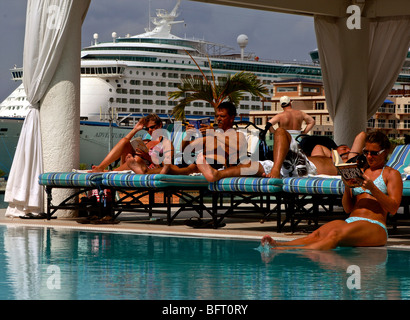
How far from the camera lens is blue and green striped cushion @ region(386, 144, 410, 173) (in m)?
5.84

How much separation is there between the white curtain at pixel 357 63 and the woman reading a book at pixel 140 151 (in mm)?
3253

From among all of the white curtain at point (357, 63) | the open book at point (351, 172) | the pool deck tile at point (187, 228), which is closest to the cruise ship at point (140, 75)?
the white curtain at point (357, 63)

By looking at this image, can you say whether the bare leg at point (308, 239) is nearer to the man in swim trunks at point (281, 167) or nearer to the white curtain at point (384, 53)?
the man in swim trunks at point (281, 167)

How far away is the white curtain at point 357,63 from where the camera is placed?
29.6ft

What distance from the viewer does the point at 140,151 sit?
21.2 ft

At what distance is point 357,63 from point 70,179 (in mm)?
4396

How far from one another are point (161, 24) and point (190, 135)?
48269 millimetres

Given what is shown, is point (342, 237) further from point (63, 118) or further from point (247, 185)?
point (63, 118)

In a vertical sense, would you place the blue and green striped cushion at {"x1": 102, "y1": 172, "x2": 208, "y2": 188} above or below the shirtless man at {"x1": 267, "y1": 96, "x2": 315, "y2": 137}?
below

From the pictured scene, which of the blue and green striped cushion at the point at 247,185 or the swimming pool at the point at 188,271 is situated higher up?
the blue and green striped cushion at the point at 247,185

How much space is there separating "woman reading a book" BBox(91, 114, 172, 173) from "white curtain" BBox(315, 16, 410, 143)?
Result: 3253 mm

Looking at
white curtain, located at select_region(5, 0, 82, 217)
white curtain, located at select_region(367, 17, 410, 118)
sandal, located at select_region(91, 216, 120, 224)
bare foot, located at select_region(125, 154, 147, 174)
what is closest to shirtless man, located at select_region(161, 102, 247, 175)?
bare foot, located at select_region(125, 154, 147, 174)

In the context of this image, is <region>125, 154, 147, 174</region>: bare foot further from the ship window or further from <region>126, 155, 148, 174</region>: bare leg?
the ship window

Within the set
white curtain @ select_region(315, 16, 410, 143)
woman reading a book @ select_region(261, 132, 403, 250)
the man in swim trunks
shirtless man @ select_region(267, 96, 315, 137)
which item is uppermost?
white curtain @ select_region(315, 16, 410, 143)
